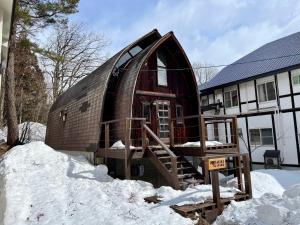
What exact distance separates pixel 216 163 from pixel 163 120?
22.1 feet

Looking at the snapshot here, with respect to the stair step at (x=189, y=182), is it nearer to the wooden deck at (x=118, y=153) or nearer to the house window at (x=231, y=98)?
the wooden deck at (x=118, y=153)

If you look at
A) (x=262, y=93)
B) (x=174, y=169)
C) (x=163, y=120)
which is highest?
(x=262, y=93)

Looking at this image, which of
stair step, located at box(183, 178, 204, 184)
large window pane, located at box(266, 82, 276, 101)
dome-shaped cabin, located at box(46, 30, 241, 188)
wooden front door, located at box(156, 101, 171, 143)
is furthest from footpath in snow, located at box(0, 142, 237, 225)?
large window pane, located at box(266, 82, 276, 101)

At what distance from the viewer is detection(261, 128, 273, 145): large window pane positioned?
17.5 meters

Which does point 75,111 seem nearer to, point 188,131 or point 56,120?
point 56,120

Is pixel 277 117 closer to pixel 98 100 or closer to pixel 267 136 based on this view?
pixel 267 136

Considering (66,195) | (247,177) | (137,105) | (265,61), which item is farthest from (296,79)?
(66,195)

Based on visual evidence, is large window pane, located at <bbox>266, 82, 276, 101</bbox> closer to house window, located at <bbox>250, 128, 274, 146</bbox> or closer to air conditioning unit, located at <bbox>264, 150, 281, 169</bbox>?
house window, located at <bbox>250, 128, 274, 146</bbox>

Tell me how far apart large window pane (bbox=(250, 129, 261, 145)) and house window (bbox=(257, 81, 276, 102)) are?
207 cm

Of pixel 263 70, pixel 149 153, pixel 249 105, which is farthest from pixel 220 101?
pixel 149 153

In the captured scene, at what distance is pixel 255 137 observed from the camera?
18562 mm

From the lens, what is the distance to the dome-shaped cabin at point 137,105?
1172 centimetres

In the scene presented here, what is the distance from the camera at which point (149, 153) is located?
Result: 382 inches

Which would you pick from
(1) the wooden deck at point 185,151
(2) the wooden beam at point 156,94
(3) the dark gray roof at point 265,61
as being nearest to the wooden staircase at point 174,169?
(1) the wooden deck at point 185,151
